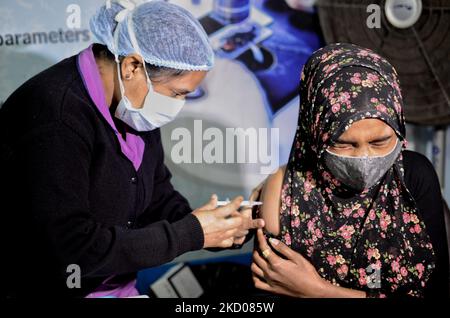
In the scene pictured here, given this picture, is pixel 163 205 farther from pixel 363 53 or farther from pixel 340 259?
pixel 363 53

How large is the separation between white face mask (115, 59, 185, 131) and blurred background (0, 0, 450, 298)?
721 millimetres

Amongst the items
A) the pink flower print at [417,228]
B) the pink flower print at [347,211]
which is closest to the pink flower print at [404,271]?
the pink flower print at [417,228]

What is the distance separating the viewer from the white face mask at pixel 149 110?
5.32 feet

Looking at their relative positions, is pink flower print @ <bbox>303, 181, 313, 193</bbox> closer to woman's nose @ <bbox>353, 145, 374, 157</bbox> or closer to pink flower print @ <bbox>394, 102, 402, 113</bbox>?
woman's nose @ <bbox>353, 145, 374, 157</bbox>

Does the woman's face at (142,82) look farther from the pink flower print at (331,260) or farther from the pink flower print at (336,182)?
the pink flower print at (331,260)

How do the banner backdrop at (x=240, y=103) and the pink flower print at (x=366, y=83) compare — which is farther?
the banner backdrop at (x=240, y=103)

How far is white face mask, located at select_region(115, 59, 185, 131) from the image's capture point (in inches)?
63.9

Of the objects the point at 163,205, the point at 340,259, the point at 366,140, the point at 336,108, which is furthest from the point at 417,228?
the point at 163,205

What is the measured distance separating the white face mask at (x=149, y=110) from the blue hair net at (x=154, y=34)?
68mm

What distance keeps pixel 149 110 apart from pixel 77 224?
15.5 inches

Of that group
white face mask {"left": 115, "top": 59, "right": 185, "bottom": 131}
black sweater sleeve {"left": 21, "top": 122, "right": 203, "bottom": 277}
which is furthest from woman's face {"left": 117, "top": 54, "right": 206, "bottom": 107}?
black sweater sleeve {"left": 21, "top": 122, "right": 203, "bottom": 277}

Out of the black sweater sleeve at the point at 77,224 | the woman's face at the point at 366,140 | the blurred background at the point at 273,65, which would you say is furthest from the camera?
the blurred background at the point at 273,65
